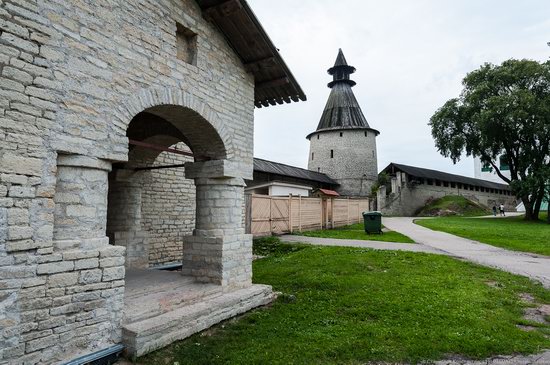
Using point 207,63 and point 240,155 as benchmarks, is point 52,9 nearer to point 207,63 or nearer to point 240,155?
point 207,63

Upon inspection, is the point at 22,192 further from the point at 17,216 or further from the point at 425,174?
the point at 425,174

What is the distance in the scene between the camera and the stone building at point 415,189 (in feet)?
111

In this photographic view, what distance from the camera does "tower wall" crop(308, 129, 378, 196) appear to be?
116 feet

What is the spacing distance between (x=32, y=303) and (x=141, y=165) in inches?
207

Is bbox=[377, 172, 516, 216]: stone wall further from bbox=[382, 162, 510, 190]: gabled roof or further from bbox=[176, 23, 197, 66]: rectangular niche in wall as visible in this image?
bbox=[176, 23, 197, 66]: rectangular niche in wall

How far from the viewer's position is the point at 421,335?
4.73 m

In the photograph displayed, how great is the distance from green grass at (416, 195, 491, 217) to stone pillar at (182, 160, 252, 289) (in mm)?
31485

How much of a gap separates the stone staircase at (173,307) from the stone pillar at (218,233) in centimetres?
23

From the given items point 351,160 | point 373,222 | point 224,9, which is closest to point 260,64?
point 224,9

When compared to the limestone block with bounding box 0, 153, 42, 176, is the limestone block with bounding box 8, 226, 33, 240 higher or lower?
lower

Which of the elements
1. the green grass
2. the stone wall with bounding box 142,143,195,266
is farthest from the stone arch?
the green grass

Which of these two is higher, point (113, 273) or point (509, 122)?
point (509, 122)

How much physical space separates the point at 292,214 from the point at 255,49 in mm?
10788

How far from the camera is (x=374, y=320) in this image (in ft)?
17.7
